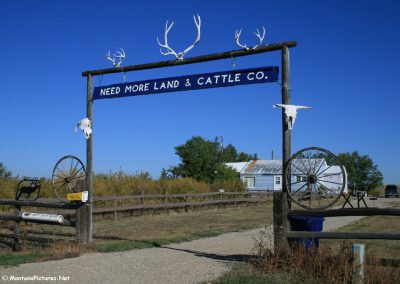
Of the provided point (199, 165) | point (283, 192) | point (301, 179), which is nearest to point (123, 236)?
point (283, 192)

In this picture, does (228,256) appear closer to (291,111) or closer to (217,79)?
(291,111)

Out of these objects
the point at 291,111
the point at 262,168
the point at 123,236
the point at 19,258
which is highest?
the point at 262,168

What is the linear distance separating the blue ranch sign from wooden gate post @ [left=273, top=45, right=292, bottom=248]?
25 centimetres

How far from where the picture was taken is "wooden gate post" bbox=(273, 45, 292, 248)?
8.31 m

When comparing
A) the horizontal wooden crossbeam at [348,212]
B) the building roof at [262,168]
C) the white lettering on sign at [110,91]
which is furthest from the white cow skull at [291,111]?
the building roof at [262,168]

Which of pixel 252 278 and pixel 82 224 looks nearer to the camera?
pixel 252 278

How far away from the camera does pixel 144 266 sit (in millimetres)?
8648

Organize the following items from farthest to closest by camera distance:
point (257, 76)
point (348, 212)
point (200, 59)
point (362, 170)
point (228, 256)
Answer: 1. point (362, 170)
2. point (200, 59)
3. point (228, 256)
4. point (257, 76)
5. point (348, 212)

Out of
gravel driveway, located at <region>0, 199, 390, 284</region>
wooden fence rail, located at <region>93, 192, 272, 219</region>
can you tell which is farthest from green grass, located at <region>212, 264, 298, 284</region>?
wooden fence rail, located at <region>93, 192, 272, 219</region>

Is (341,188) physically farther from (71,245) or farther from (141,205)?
(141,205)

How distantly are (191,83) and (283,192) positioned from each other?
3.18 meters

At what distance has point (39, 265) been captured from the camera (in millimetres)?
8570

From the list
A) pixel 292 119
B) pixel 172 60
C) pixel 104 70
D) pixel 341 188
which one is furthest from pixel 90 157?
pixel 341 188

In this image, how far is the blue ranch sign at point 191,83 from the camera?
9.22 meters
